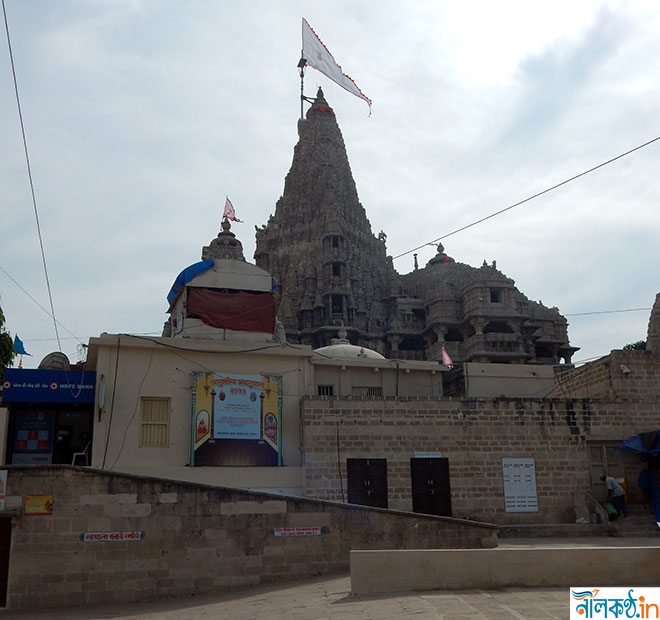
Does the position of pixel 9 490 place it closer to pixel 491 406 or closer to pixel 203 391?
pixel 203 391

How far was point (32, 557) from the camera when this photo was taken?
12.9 m

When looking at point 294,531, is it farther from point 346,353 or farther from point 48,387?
point 346,353

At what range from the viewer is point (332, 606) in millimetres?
10367

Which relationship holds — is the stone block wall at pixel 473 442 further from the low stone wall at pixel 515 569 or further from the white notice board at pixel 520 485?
the low stone wall at pixel 515 569

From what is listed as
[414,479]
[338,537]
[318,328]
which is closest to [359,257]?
[318,328]

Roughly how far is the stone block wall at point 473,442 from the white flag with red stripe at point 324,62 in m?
31.8

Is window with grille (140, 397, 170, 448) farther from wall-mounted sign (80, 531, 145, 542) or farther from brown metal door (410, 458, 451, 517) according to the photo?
brown metal door (410, 458, 451, 517)

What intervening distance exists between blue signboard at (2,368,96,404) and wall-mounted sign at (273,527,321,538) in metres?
7.20

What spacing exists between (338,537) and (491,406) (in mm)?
7423

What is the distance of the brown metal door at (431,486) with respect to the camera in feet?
61.0

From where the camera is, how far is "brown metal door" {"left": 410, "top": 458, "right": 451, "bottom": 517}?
61.0ft

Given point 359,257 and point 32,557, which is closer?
point 32,557

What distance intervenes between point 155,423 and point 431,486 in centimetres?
755

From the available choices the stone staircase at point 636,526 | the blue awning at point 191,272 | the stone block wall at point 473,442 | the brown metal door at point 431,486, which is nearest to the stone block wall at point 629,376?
the stone block wall at point 473,442
